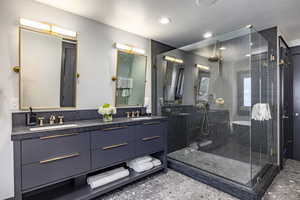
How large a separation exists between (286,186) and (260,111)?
111cm

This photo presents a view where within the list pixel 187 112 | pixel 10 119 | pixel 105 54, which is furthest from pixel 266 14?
A: pixel 10 119

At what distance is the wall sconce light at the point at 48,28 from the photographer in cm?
171

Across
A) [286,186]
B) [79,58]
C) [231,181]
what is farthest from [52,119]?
[286,186]

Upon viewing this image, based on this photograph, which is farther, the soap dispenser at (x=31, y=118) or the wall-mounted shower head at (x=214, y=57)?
the wall-mounted shower head at (x=214, y=57)

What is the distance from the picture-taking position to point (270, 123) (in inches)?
97.7

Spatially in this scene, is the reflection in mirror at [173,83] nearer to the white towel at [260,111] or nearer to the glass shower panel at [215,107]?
the glass shower panel at [215,107]

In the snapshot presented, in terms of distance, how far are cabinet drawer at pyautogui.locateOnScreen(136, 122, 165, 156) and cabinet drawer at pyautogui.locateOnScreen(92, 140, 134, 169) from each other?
0.48ft

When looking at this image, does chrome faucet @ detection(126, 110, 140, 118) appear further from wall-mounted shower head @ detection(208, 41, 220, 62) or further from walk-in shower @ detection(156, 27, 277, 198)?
wall-mounted shower head @ detection(208, 41, 220, 62)

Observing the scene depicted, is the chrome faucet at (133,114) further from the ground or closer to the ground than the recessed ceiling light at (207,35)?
closer to the ground

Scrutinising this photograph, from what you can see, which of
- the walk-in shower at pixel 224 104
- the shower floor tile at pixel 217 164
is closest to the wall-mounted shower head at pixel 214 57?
the walk-in shower at pixel 224 104

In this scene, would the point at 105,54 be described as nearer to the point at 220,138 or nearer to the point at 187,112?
the point at 187,112

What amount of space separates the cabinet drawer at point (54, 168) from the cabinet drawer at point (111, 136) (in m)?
0.16

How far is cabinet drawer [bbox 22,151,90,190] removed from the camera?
1.33 metres

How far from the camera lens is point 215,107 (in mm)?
2893
